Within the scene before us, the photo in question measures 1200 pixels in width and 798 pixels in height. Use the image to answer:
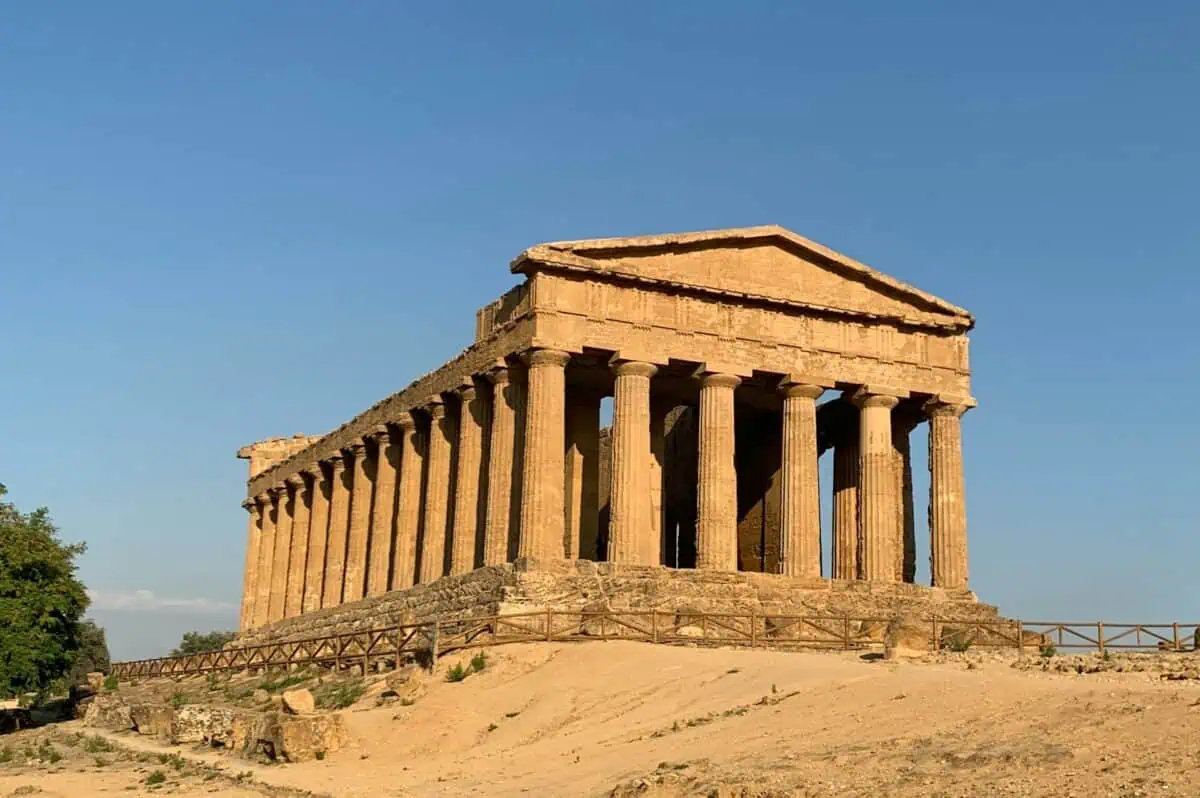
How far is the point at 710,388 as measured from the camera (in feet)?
144

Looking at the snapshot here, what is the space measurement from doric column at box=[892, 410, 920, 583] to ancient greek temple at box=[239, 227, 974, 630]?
0.27 feet

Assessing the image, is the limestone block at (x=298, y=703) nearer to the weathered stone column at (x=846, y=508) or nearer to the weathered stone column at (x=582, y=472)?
the weathered stone column at (x=582, y=472)

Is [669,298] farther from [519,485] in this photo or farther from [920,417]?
[920,417]

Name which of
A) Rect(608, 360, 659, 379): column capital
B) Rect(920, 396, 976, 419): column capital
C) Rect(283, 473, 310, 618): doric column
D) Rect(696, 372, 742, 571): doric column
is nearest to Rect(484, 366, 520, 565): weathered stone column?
Rect(608, 360, 659, 379): column capital

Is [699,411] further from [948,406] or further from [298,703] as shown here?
[298,703]

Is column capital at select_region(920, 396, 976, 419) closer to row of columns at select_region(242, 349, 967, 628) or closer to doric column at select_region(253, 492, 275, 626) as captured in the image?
row of columns at select_region(242, 349, 967, 628)

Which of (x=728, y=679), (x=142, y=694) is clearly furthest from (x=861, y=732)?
(x=142, y=694)

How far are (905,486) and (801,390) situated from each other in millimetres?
6303

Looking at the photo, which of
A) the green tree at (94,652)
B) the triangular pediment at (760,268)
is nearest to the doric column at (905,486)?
the triangular pediment at (760,268)

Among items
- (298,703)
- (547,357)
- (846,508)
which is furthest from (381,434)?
(298,703)

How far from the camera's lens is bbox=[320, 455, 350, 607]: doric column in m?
58.4

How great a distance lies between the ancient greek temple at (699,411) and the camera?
42.1m

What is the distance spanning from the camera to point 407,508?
51.7 m

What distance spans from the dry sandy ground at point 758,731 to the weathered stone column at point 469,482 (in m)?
12.8
